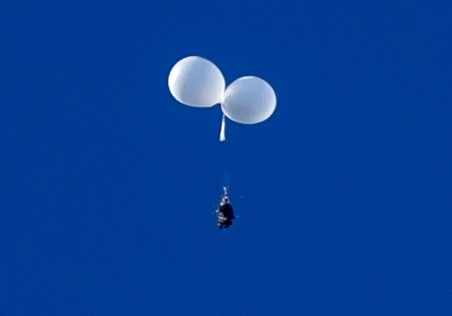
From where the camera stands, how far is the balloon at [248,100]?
4309cm

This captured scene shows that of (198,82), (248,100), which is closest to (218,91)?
(198,82)

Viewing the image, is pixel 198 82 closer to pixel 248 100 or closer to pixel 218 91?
pixel 218 91

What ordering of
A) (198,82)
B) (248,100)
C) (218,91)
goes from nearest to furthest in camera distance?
(198,82), (248,100), (218,91)

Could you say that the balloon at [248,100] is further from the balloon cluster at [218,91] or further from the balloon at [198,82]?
the balloon at [198,82]

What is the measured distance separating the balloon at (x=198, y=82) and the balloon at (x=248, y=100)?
0.28 metres

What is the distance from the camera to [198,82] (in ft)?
141

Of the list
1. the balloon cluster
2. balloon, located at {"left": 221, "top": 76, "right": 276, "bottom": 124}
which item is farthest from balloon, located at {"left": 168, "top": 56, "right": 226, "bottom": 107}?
balloon, located at {"left": 221, "top": 76, "right": 276, "bottom": 124}

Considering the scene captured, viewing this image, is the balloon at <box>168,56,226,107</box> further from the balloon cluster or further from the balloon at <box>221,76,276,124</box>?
the balloon at <box>221,76,276,124</box>

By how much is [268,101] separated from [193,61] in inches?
75.3

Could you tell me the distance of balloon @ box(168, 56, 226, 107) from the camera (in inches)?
1690

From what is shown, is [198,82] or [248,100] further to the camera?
[248,100]

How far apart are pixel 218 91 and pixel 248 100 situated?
0.72 meters

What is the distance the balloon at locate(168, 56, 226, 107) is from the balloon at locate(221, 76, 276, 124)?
0.28 meters

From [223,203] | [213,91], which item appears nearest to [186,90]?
[213,91]
